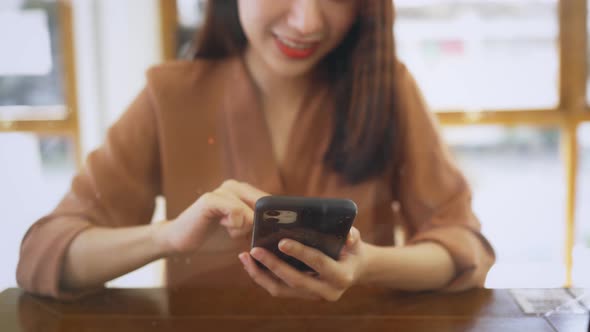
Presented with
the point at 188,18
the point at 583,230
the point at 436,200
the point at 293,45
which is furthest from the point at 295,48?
the point at 583,230

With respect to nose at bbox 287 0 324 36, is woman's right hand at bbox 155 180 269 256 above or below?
below

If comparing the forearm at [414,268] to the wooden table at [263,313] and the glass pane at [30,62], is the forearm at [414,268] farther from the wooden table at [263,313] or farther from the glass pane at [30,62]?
the glass pane at [30,62]

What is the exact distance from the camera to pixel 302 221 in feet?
1.30

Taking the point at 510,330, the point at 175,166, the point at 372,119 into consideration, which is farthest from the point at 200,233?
the point at 510,330

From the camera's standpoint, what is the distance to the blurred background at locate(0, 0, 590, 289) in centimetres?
49

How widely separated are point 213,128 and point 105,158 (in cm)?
11

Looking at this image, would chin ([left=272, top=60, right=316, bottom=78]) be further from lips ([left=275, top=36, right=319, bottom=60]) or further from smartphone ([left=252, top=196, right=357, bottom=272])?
smartphone ([left=252, top=196, right=357, bottom=272])

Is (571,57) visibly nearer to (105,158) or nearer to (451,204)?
(451,204)

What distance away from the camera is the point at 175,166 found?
1.63 feet

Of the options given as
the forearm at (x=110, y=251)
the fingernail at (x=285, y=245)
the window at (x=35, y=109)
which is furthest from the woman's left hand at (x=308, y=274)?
the window at (x=35, y=109)

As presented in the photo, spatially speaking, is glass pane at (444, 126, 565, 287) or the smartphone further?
glass pane at (444, 126, 565, 287)

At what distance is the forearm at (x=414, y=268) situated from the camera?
0.52 metres

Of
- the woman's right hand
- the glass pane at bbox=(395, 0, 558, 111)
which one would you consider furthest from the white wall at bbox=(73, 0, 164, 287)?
the glass pane at bbox=(395, 0, 558, 111)

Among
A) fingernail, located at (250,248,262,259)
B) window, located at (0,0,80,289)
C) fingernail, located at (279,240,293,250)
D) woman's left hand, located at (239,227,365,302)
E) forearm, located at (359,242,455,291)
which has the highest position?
window, located at (0,0,80,289)
